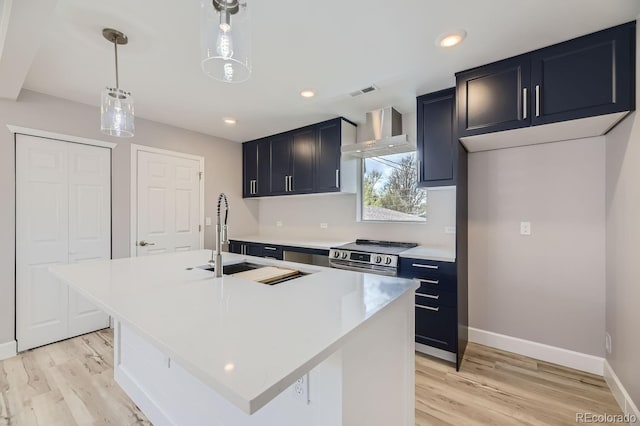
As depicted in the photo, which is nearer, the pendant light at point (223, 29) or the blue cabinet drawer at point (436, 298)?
the pendant light at point (223, 29)

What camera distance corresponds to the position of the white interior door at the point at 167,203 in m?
3.39

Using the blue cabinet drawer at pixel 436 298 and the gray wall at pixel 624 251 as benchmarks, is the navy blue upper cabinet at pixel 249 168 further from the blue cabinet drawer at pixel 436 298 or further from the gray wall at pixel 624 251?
the gray wall at pixel 624 251

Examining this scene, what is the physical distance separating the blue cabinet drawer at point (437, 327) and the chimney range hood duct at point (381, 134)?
5.30 ft

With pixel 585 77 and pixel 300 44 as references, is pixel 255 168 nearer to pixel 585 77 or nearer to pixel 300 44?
pixel 300 44

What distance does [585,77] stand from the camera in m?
1.82

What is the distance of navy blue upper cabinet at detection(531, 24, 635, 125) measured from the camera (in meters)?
1.70

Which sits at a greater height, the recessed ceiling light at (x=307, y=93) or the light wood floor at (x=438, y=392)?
the recessed ceiling light at (x=307, y=93)

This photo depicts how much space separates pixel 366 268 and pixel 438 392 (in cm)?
114

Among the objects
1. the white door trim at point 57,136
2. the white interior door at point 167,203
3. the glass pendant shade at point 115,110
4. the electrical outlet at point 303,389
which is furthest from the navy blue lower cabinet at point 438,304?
the white door trim at point 57,136

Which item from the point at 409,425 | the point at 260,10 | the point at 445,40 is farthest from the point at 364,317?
the point at 445,40

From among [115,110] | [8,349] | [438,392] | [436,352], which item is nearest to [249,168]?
[115,110]

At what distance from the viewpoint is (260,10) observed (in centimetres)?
159

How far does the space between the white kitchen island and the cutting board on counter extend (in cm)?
11

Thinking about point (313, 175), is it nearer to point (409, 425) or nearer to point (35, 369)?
point (409, 425)
